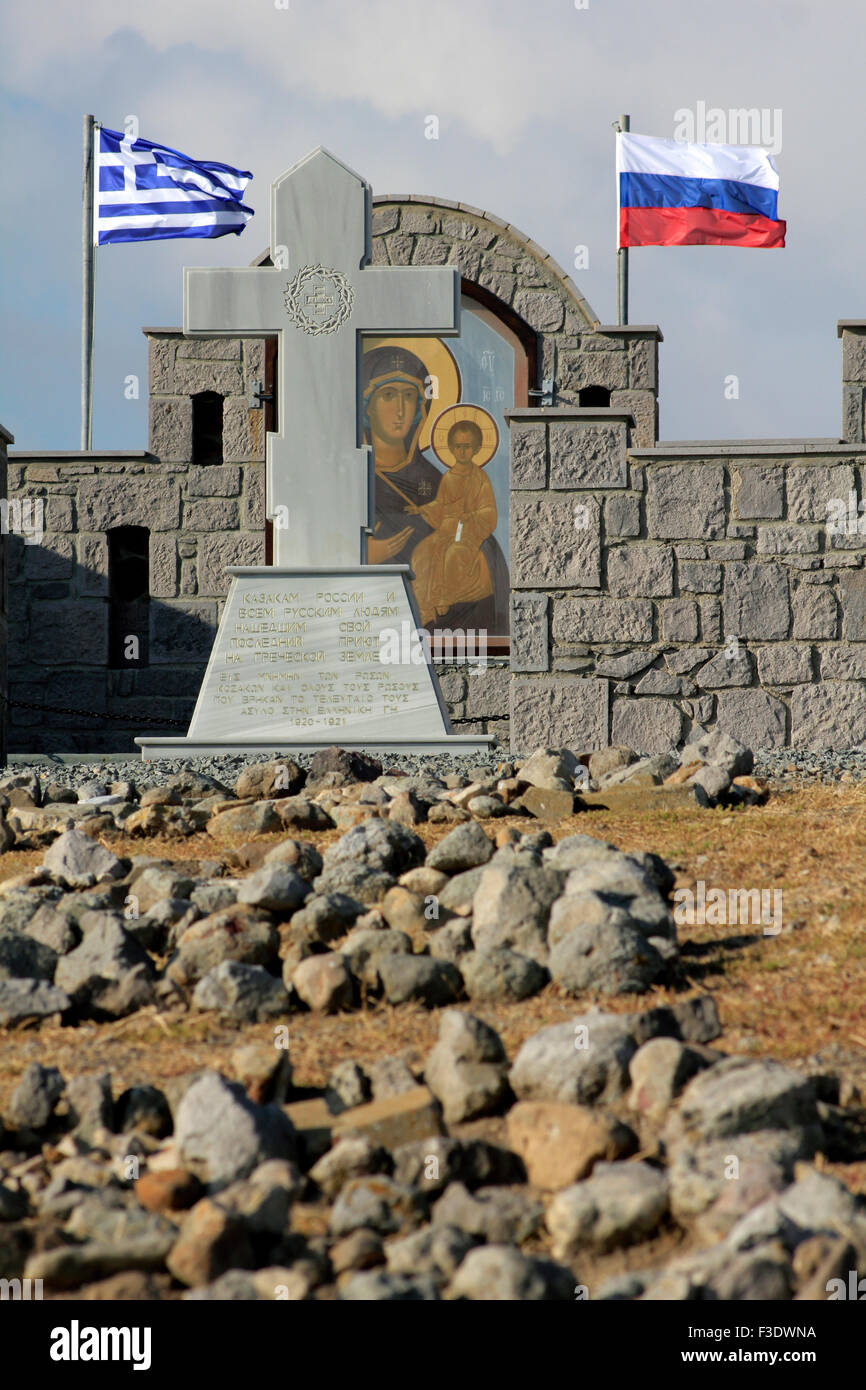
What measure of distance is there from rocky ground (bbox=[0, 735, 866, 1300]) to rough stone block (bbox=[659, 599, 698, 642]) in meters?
4.18

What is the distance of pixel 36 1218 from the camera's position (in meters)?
2.36

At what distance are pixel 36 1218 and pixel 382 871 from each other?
6.19ft

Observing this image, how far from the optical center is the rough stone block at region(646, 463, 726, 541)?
27.2 feet

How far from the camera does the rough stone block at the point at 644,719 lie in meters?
8.45

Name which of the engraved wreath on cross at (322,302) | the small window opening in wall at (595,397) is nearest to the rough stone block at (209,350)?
the small window opening in wall at (595,397)

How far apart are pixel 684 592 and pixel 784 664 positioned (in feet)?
2.51

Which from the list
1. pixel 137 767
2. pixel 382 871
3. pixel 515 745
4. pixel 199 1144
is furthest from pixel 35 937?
pixel 515 745

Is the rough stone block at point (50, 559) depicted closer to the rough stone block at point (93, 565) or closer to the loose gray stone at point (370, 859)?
the rough stone block at point (93, 565)

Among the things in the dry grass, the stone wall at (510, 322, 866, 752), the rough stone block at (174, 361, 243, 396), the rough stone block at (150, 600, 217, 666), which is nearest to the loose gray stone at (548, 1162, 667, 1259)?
the dry grass

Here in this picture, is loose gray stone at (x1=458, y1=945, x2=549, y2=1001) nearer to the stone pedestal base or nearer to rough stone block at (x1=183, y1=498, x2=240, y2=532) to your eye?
the stone pedestal base

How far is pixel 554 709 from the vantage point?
27.7 ft

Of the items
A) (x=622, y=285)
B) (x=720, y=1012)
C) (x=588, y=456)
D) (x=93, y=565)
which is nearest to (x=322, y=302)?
(x=588, y=456)

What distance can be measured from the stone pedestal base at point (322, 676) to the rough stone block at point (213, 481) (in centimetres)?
387

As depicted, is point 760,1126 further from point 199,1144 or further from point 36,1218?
point 36,1218
